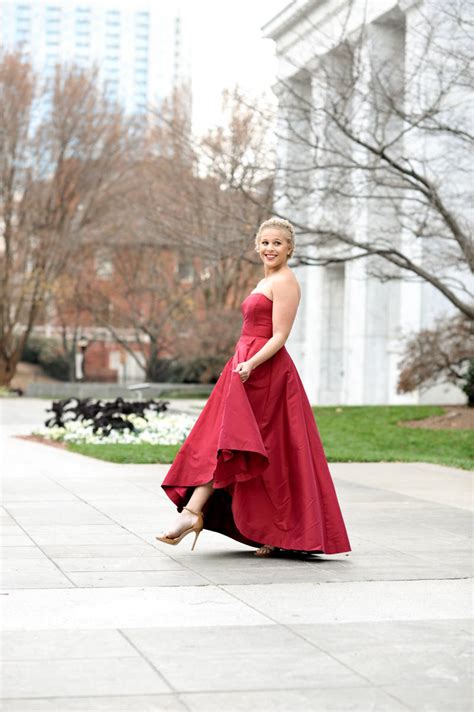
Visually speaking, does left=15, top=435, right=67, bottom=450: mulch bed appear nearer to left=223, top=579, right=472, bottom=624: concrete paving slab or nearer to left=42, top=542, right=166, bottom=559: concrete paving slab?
left=42, top=542, right=166, bottom=559: concrete paving slab

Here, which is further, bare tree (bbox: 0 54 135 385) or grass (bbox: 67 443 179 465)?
bare tree (bbox: 0 54 135 385)

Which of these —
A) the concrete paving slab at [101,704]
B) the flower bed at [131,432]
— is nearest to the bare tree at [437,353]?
the flower bed at [131,432]

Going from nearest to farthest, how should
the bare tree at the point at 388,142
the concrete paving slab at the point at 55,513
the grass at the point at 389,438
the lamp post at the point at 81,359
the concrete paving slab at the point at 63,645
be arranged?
the concrete paving slab at the point at 63,645, the concrete paving slab at the point at 55,513, the grass at the point at 389,438, the bare tree at the point at 388,142, the lamp post at the point at 81,359

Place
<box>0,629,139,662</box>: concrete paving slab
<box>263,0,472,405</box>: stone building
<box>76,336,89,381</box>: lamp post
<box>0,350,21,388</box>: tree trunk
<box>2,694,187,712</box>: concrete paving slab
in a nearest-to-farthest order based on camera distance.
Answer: <box>2,694,187,712</box>: concrete paving slab < <box>0,629,139,662</box>: concrete paving slab < <box>263,0,472,405</box>: stone building < <box>0,350,21,388</box>: tree trunk < <box>76,336,89,381</box>: lamp post

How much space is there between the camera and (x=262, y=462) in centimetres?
713

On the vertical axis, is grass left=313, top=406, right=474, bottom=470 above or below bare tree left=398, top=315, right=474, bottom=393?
below

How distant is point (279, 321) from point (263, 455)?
0.86 meters

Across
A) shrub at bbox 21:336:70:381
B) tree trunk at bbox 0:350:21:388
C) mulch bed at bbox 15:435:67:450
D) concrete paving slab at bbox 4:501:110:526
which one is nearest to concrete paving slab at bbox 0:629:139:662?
concrete paving slab at bbox 4:501:110:526

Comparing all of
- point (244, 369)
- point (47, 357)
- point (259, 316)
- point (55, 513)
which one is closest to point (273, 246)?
point (259, 316)

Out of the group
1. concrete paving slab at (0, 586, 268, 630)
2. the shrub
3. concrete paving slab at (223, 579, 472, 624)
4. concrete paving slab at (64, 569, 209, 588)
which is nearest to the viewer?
concrete paving slab at (0, 586, 268, 630)

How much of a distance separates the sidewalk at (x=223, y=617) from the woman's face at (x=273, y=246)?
1861 millimetres

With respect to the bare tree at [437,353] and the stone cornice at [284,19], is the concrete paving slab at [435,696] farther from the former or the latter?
the stone cornice at [284,19]

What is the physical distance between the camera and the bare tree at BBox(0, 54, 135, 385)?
41.8 meters

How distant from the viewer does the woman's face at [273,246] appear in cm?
745
